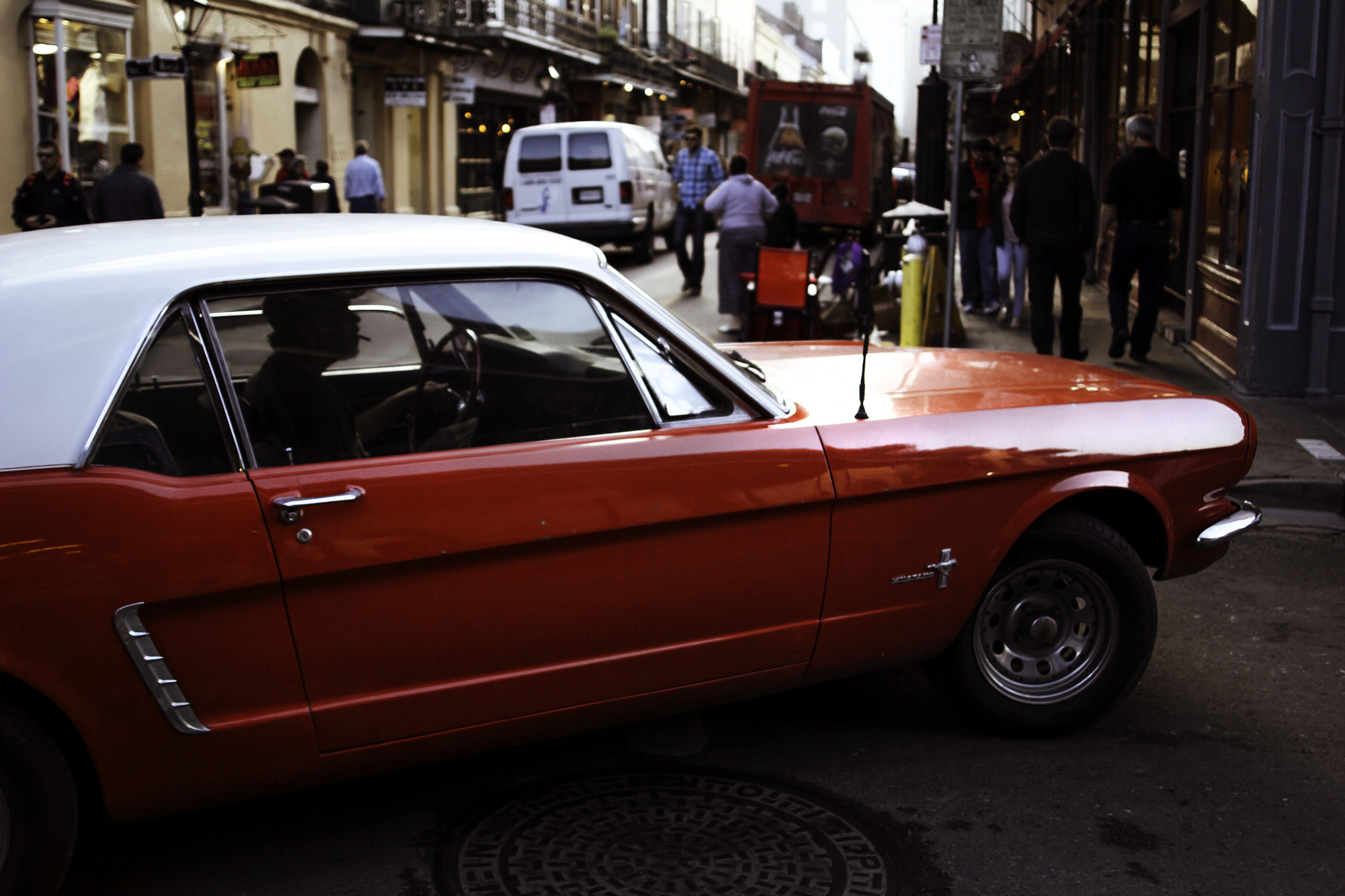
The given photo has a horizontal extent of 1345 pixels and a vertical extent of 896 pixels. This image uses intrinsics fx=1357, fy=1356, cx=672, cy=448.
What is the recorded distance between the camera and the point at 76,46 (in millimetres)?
19219

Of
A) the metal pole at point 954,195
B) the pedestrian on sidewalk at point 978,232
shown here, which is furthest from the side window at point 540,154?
the metal pole at point 954,195

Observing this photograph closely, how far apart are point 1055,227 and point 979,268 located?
14.2 ft

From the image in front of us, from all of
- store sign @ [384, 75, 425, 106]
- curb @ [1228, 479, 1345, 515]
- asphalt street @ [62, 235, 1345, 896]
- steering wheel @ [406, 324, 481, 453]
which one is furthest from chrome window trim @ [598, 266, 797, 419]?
store sign @ [384, 75, 425, 106]

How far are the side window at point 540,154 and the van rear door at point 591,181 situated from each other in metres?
0.18

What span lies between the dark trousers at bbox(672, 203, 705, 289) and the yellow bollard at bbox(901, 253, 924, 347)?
619cm

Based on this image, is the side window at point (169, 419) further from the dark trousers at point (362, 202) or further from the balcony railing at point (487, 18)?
the balcony railing at point (487, 18)

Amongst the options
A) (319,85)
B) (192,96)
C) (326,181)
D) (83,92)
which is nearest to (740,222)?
(192,96)

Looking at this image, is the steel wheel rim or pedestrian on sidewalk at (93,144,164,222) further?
pedestrian on sidewalk at (93,144,164,222)

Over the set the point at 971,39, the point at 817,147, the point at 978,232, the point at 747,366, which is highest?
the point at 971,39

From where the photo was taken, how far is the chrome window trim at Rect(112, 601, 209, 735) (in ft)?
9.43

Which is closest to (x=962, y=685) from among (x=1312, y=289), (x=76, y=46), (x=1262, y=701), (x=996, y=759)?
(x=996, y=759)

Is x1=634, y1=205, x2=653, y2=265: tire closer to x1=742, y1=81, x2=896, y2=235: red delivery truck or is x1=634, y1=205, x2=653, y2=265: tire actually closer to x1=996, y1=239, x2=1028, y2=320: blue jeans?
x1=742, y1=81, x2=896, y2=235: red delivery truck

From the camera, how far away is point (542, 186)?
2294cm

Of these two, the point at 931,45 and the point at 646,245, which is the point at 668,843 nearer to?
the point at 931,45
